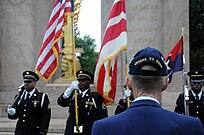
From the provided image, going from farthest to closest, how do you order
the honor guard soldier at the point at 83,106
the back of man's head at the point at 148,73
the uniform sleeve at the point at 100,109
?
1. the uniform sleeve at the point at 100,109
2. the honor guard soldier at the point at 83,106
3. the back of man's head at the point at 148,73

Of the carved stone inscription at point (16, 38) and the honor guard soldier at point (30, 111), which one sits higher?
the carved stone inscription at point (16, 38)

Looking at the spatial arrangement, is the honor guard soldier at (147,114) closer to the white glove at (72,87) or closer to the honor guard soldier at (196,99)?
the white glove at (72,87)

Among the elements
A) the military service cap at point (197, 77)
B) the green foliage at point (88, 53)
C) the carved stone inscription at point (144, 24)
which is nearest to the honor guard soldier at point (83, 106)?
the military service cap at point (197, 77)

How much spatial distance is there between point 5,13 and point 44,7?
57.3 inches

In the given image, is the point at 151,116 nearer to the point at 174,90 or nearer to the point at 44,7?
the point at 174,90

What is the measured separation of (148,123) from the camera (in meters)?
2.00

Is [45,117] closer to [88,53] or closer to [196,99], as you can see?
[196,99]

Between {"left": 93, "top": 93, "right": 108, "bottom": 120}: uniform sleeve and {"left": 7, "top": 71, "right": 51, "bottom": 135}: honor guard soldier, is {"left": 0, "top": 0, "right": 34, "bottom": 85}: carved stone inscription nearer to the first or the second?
{"left": 7, "top": 71, "right": 51, "bottom": 135}: honor guard soldier

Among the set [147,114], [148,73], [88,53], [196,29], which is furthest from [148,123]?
[88,53]

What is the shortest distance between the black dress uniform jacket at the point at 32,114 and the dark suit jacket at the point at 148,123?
15.5 ft

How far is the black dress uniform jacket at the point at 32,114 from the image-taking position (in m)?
6.70

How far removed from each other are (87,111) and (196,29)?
2095cm

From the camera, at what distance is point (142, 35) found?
558 inches

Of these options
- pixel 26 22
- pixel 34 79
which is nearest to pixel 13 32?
pixel 26 22
